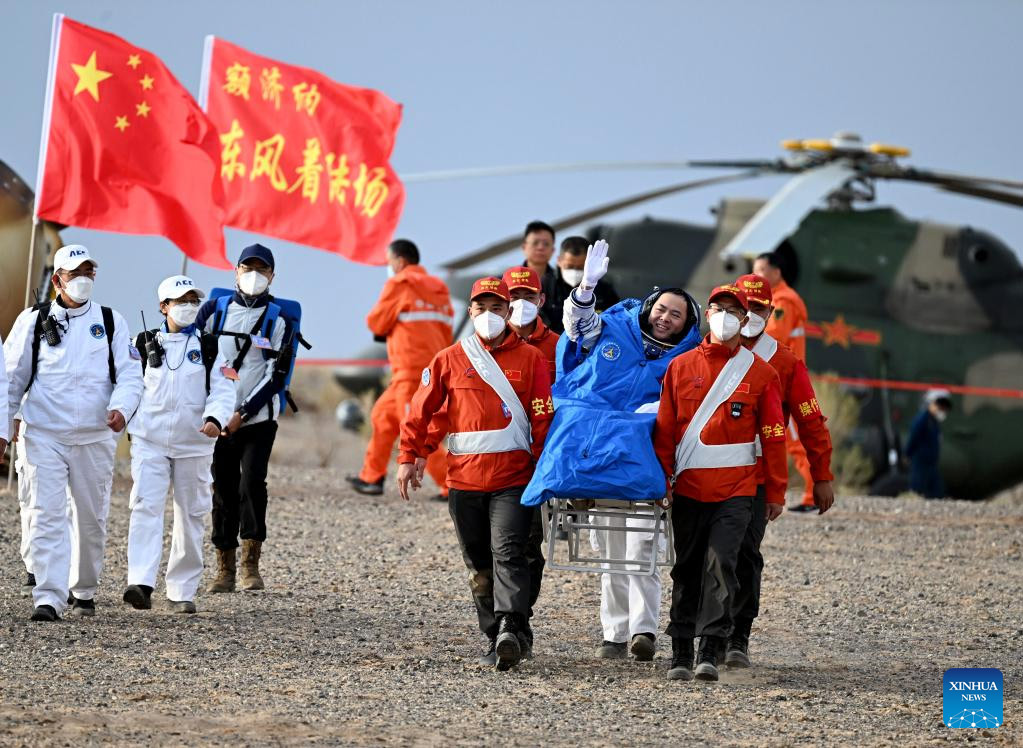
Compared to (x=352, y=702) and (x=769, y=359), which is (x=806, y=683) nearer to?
(x=769, y=359)

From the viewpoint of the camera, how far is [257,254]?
28.1 feet

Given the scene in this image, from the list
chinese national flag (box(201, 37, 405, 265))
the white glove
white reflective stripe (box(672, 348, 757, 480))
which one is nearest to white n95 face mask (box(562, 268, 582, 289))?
the white glove

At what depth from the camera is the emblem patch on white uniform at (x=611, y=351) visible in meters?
6.81

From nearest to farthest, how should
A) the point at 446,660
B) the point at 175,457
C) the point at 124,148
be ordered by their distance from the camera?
the point at 446,660 → the point at 175,457 → the point at 124,148

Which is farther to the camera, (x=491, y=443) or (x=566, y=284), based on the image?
(x=566, y=284)

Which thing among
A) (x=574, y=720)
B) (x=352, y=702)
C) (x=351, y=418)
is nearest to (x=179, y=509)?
(x=352, y=702)

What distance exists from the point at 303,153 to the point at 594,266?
6.41 m

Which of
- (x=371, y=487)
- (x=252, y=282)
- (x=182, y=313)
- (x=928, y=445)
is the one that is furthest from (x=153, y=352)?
(x=928, y=445)

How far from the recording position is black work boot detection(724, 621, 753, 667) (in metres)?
7.12

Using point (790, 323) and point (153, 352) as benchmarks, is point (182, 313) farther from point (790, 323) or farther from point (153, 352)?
point (790, 323)

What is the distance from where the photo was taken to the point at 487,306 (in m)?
6.92

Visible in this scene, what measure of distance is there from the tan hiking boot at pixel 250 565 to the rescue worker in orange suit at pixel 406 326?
3.14m

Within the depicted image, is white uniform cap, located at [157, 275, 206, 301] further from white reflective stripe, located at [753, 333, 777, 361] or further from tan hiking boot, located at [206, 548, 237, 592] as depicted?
white reflective stripe, located at [753, 333, 777, 361]

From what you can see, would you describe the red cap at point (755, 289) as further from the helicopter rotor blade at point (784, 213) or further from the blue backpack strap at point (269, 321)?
the helicopter rotor blade at point (784, 213)
